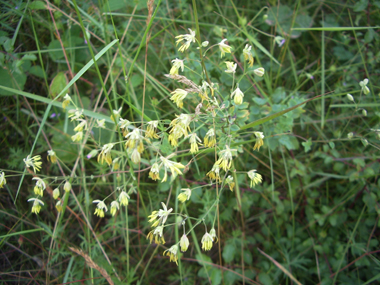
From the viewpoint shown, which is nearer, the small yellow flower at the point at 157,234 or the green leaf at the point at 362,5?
the small yellow flower at the point at 157,234

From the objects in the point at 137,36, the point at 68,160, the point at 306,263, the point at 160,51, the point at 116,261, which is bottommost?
the point at 306,263

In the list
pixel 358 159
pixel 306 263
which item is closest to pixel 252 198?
pixel 306 263

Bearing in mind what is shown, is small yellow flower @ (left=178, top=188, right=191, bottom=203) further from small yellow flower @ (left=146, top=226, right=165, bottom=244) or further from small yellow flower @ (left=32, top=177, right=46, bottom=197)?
small yellow flower @ (left=32, top=177, right=46, bottom=197)

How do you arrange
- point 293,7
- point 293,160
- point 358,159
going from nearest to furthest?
point 358,159 < point 293,160 < point 293,7

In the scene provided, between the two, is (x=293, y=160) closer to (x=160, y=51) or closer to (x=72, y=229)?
(x=160, y=51)

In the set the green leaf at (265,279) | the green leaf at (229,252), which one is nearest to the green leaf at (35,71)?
the green leaf at (229,252)

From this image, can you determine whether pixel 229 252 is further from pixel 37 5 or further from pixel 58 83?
pixel 37 5

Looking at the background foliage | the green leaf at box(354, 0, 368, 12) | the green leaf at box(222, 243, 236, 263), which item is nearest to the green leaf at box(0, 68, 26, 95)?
the background foliage

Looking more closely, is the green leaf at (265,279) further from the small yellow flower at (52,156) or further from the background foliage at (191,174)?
the small yellow flower at (52,156)
